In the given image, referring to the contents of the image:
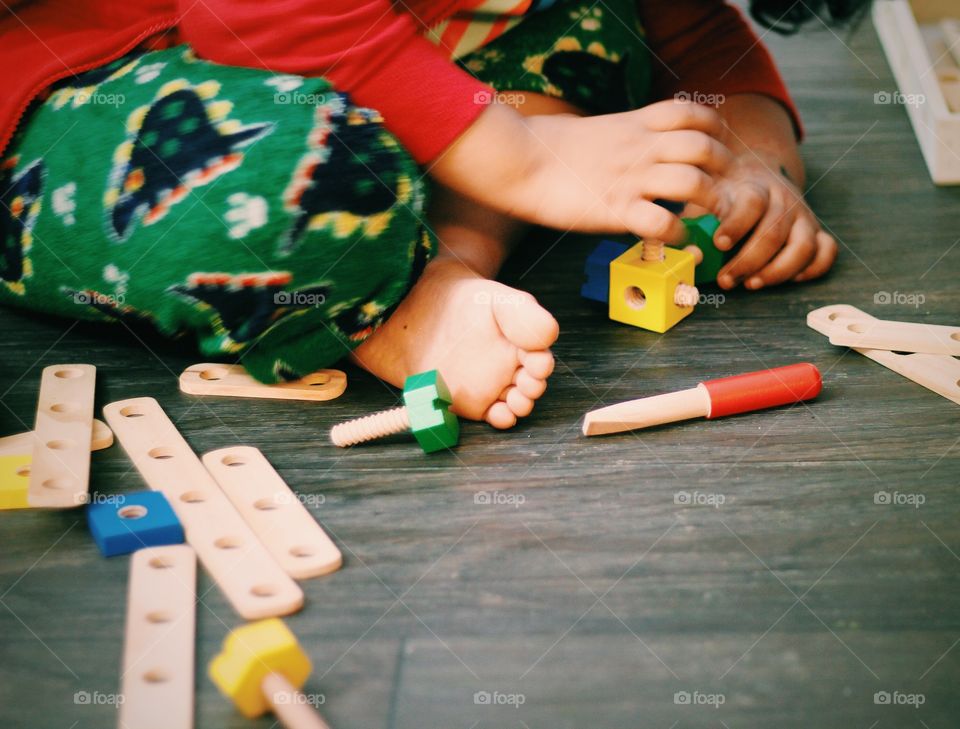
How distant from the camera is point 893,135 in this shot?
1.40m

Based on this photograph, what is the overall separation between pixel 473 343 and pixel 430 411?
77 mm

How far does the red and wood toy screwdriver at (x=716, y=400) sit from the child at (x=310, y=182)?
7cm

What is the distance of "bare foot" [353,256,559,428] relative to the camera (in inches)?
32.6

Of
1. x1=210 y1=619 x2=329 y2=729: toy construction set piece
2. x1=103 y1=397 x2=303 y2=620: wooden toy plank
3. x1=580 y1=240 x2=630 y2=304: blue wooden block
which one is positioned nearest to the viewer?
x1=210 y1=619 x2=329 y2=729: toy construction set piece

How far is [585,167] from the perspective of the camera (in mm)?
933

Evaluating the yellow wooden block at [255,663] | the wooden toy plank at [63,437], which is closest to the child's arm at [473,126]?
the wooden toy plank at [63,437]

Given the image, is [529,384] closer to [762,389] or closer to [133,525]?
[762,389]

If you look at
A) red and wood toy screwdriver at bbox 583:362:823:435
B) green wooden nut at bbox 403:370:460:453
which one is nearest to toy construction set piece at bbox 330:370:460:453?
green wooden nut at bbox 403:370:460:453

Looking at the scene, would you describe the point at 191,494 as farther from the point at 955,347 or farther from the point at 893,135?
the point at 893,135

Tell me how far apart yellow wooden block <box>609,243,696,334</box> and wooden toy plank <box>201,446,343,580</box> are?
0.37m

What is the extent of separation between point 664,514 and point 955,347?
1.13 feet

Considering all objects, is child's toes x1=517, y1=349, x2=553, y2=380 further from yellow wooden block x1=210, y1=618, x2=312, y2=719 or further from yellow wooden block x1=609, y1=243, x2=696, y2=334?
yellow wooden block x1=210, y1=618, x2=312, y2=719

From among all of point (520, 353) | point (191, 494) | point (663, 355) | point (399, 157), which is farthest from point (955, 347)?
point (191, 494)

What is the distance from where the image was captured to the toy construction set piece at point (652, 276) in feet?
3.20
